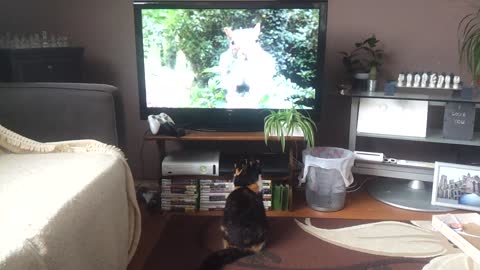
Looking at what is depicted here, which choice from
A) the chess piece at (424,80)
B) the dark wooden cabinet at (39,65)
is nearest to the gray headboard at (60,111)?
the dark wooden cabinet at (39,65)

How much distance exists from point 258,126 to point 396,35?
99 centimetres

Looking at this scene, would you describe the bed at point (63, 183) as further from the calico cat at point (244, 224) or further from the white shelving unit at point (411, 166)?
the white shelving unit at point (411, 166)

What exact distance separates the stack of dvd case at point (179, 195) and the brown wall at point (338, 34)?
0.47 m

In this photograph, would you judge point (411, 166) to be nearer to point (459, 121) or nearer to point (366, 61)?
point (459, 121)

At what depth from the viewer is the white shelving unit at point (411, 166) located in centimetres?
203

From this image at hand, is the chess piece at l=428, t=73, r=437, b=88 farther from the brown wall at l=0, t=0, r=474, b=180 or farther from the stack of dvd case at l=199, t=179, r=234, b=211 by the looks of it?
the stack of dvd case at l=199, t=179, r=234, b=211

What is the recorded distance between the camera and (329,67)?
7.69ft

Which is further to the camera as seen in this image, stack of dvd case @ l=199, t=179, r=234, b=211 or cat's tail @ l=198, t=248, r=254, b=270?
stack of dvd case @ l=199, t=179, r=234, b=211

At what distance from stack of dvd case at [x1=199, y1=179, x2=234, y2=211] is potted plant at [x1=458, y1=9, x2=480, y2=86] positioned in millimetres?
1419

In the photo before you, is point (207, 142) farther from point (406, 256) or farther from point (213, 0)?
point (406, 256)

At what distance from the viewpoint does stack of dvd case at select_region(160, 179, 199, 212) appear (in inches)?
80.4

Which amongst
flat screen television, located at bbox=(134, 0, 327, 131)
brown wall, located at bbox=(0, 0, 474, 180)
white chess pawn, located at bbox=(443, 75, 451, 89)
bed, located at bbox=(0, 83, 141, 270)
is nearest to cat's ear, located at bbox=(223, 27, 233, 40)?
flat screen television, located at bbox=(134, 0, 327, 131)

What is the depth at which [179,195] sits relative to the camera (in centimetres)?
205

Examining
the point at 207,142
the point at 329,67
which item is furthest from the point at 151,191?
the point at 329,67
